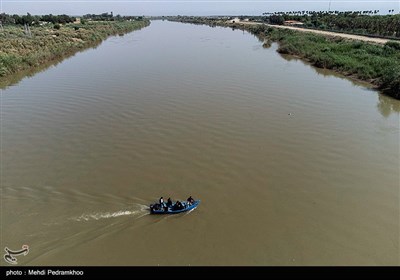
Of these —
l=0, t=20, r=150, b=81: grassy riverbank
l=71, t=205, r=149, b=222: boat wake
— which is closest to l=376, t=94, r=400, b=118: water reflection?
l=71, t=205, r=149, b=222: boat wake

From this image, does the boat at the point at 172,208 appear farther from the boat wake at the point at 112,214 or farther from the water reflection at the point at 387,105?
the water reflection at the point at 387,105

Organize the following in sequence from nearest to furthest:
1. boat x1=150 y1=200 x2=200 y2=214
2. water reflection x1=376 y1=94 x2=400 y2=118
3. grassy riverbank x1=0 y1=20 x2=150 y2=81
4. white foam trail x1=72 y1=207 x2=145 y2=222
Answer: white foam trail x1=72 y1=207 x2=145 y2=222, boat x1=150 y1=200 x2=200 y2=214, water reflection x1=376 y1=94 x2=400 y2=118, grassy riverbank x1=0 y1=20 x2=150 y2=81

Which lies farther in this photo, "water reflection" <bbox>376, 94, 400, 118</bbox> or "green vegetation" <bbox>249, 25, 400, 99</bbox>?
"green vegetation" <bbox>249, 25, 400, 99</bbox>

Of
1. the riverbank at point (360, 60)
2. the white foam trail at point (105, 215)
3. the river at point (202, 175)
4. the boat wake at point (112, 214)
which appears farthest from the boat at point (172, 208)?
the riverbank at point (360, 60)

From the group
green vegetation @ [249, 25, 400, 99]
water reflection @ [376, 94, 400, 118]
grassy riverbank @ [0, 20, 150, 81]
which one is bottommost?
water reflection @ [376, 94, 400, 118]

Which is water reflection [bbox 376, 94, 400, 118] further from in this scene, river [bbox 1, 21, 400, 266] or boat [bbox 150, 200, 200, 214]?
boat [bbox 150, 200, 200, 214]

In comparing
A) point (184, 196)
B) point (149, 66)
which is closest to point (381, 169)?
point (184, 196)

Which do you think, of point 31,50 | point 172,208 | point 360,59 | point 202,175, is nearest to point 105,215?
point 172,208

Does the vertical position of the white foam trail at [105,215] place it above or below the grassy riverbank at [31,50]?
below
